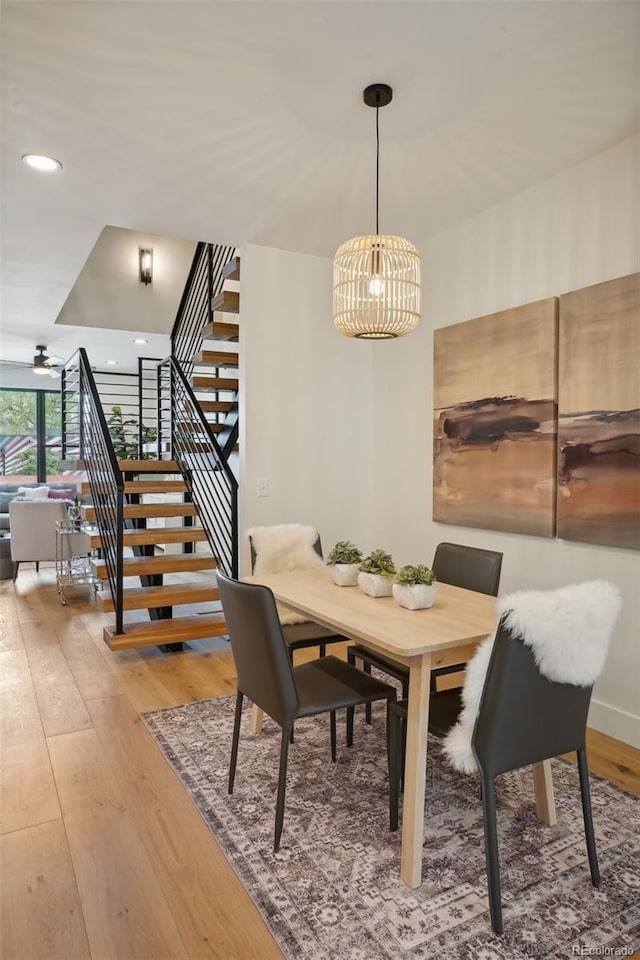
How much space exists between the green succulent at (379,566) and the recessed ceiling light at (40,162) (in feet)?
7.87

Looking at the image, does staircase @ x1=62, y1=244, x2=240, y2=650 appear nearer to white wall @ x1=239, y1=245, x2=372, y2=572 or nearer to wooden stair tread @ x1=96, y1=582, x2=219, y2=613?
wooden stair tread @ x1=96, y1=582, x2=219, y2=613

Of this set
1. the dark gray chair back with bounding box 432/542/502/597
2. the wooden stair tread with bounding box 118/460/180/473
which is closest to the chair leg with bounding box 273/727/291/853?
the dark gray chair back with bounding box 432/542/502/597

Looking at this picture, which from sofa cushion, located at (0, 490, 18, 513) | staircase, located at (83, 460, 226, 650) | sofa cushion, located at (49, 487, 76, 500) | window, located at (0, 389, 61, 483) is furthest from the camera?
window, located at (0, 389, 61, 483)

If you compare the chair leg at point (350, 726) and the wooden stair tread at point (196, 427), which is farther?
the wooden stair tread at point (196, 427)

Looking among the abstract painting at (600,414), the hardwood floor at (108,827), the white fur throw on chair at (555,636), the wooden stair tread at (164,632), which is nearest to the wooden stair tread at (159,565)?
the wooden stair tread at (164,632)

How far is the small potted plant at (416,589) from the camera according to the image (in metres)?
2.18

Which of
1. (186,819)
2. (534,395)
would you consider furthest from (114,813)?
(534,395)

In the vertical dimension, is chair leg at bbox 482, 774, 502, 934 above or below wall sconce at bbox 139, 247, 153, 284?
below

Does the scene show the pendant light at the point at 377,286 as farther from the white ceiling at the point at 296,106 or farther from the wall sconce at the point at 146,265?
the wall sconce at the point at 146,265

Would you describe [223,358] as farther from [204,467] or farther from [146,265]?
[146,265]

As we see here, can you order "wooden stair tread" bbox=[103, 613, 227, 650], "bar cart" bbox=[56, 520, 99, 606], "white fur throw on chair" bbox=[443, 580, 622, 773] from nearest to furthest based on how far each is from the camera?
1. "white fur throw on chair" bbox=[443, 580, 622, 773]
2. "wooden stair tread" bbox=[103, 613, 227, 650]
3. "bar cart" bbox=[56, 520, 99, 606]

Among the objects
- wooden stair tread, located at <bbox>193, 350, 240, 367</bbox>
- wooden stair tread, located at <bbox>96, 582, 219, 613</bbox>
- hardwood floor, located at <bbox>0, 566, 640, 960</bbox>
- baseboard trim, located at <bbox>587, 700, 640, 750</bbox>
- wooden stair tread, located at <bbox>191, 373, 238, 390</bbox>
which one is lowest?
hardwood floor, located at <bbox>0, 566, 640, 960</bbox>

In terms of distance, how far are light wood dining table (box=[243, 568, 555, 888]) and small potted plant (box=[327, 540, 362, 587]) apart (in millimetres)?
39

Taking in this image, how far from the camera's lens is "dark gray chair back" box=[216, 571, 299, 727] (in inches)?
74.9
